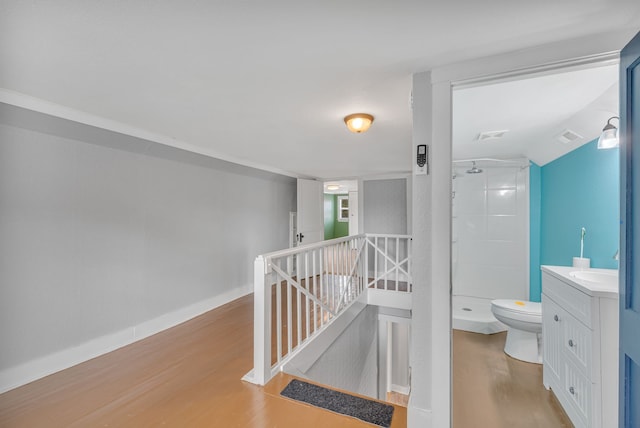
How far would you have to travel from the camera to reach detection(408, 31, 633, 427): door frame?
4.57 feet

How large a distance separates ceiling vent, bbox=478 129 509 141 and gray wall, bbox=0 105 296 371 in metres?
2.99

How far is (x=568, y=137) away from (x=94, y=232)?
4.14 metres

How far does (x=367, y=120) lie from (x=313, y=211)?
3.31 meters

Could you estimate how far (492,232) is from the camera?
2936 mm

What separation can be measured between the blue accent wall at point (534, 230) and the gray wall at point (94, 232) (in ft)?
11.7

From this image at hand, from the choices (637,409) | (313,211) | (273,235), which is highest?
(313,211)

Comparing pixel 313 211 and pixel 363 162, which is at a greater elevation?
pixel 363 162

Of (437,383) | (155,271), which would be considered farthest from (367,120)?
(155,271)

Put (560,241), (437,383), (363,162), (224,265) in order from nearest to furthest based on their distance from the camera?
1. (437,383)
2. (560,241)
3. (224,265)
4. (363,162)

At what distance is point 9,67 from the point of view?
1.44m

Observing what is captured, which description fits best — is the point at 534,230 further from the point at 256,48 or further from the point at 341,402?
the point at 256,48

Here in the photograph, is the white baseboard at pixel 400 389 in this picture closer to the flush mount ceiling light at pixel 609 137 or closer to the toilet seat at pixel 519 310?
the toilet seat at pixel 519 310

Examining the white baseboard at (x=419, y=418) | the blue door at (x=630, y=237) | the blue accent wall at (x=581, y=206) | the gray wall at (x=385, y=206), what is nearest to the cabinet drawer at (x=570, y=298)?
the blue accent wall at (x=581, y=206)

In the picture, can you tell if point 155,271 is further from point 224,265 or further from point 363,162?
point 363,162
